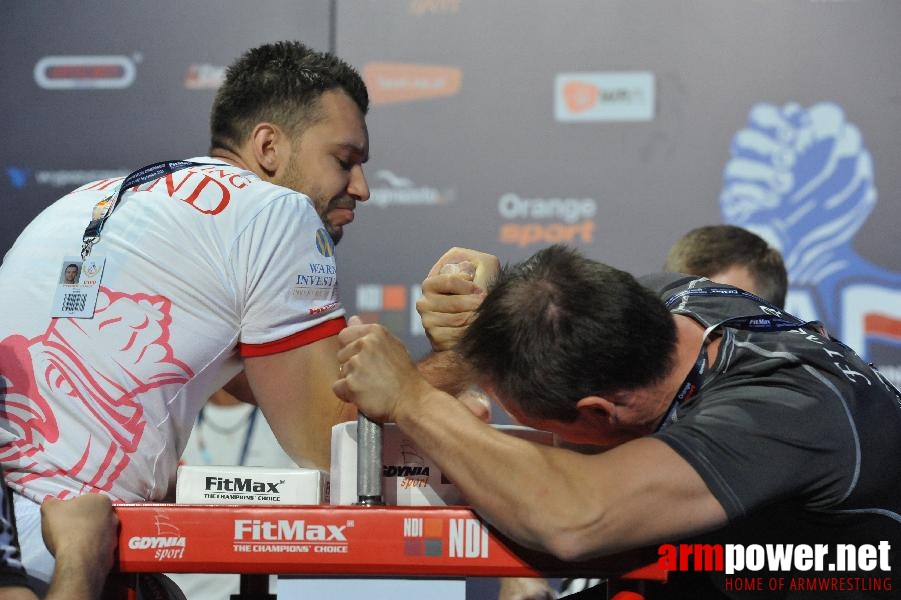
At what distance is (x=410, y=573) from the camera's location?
53.3 inches

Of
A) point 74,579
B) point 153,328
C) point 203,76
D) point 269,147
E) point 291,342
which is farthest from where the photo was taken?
point 203,76

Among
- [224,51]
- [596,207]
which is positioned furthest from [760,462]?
[224,51]

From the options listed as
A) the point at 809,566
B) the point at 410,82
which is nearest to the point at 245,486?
the point at 809,566

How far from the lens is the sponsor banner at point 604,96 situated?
11.9 feet

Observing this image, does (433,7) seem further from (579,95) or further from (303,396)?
(303,396)

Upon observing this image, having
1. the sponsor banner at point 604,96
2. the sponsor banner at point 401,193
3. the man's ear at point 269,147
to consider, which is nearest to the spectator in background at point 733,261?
the sponsor banner at point 604,96

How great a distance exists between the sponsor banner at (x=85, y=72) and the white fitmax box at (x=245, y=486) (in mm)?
2714

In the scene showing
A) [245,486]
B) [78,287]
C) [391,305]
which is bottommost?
[245,486]

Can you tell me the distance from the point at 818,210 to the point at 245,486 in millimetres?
2611

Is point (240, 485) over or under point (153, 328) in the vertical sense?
under

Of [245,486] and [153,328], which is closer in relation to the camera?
[245,486]

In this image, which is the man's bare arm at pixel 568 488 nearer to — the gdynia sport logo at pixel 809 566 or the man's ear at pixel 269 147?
the gdynia sport logo at pixel 809 566

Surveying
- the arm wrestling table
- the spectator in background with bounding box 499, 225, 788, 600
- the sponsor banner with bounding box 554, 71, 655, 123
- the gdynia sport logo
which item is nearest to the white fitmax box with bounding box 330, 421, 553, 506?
the arm wrestling table

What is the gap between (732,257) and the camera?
315 cm
